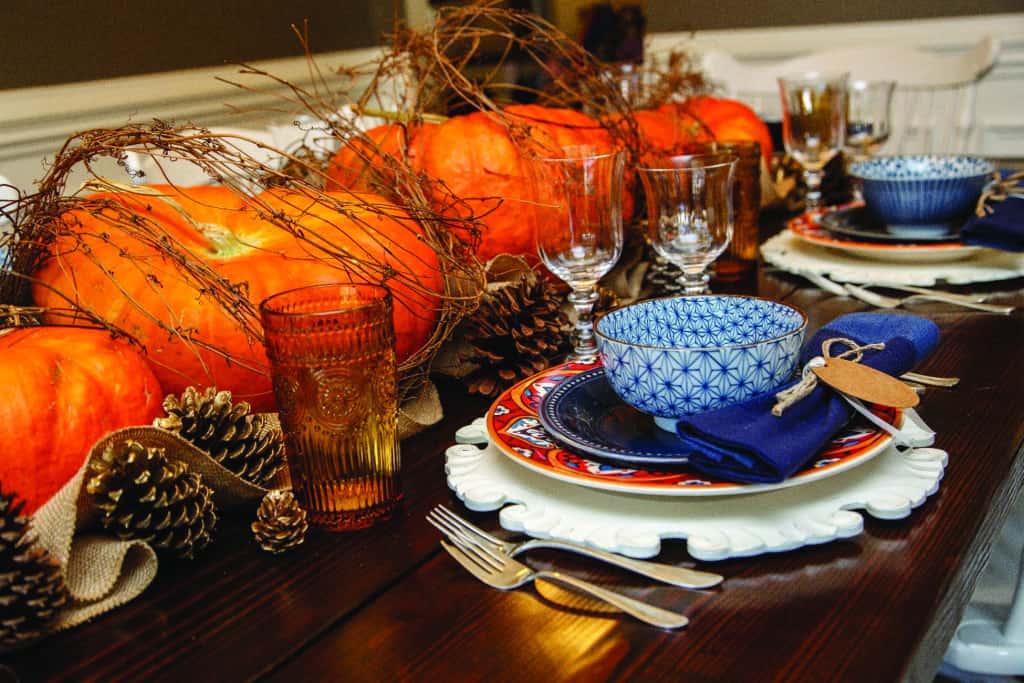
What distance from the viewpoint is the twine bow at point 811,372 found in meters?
0.66

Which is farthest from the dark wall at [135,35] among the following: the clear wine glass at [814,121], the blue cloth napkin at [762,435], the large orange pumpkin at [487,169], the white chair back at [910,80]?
the blue cloth napkin at [762,435]

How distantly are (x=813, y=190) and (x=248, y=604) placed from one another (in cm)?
127

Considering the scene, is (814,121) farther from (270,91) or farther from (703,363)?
(270,91)

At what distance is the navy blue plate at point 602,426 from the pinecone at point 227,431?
0.66 ft

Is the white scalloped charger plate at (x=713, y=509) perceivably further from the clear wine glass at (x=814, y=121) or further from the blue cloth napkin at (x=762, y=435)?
the clear wine glass at (x=814, y=121)

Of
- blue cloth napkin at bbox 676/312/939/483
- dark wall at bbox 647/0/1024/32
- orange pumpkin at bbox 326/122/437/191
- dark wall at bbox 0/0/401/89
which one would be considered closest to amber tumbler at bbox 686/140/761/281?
orange pumpkin at bbox 326/122/437/191

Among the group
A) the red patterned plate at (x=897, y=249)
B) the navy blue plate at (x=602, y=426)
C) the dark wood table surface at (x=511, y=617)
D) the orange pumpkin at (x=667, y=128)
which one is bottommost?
the red patterned plate at (x=897, y=249)

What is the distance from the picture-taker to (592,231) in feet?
3.15

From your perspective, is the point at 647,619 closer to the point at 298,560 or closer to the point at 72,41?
the point at 298,560

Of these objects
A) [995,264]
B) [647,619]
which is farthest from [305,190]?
[995,264]

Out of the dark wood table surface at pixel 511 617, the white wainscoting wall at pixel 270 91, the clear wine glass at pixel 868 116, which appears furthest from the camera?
the white wainscoting wall at pixel 270 91

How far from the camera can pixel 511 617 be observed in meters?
0.56

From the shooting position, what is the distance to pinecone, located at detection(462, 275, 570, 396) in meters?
0.93

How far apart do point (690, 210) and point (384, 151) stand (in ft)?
1.19
